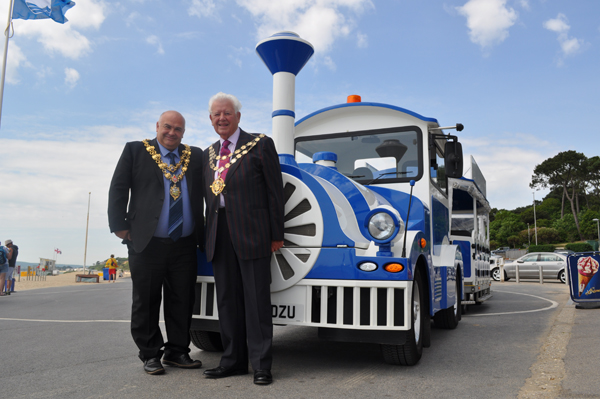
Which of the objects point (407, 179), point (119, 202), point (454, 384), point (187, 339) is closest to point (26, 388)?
point (187, 339)

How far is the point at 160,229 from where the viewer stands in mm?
3912

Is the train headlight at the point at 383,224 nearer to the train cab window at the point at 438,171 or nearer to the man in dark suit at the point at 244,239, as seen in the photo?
the man in dark suit at the point at 244,239

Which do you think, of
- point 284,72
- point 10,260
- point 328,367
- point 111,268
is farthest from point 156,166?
point 111,268

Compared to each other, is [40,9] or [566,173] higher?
[566,173]

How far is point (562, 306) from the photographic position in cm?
1025

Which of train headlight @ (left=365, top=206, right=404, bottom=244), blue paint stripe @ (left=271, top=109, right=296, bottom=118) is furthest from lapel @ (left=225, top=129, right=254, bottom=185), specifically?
train headlight @ (left=365, top=206, right=404, bottom=244)

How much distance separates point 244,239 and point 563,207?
90951mm

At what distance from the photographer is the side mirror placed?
5.21 m

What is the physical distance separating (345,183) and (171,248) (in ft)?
5.01

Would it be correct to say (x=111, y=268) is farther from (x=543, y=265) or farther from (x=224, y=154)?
(x=224, y=154)

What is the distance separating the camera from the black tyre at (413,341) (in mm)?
4047

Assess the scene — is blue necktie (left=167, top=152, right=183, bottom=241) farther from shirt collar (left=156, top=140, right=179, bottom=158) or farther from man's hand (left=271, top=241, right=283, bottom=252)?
man's hand (left=271, top=241, right=283, bottom=252)

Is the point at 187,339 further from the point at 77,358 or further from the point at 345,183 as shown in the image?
the point at 345,183

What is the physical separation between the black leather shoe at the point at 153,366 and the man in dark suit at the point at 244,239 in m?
0.43
